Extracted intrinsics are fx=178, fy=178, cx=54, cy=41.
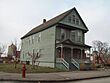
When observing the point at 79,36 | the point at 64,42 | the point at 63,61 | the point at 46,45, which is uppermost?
the point at 79,36

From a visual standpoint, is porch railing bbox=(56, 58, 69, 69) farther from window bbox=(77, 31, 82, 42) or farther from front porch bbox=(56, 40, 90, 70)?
window bbox=(77, 31, 82, 42)

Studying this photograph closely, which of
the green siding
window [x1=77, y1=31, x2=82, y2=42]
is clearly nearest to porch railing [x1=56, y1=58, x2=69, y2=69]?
the green siding

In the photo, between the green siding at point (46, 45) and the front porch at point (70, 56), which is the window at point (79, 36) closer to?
the front porch at point (70, 56)

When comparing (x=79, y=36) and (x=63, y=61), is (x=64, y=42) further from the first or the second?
(x=79, y=36)

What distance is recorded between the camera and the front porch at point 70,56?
2886 cm

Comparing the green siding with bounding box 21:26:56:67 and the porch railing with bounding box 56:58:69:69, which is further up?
the green siding with bounding box 21:26:56:67

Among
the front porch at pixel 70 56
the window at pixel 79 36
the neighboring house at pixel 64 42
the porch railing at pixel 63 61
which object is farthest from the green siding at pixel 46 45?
the window at pixel 79 36

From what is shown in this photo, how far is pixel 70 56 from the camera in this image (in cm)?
3197

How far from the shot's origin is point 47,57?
33094mm

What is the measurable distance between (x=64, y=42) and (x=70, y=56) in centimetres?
365

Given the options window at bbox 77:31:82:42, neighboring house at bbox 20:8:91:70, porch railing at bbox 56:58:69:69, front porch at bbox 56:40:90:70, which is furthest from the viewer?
window at bbox 77:31:82:42

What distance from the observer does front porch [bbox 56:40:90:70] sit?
28.9 meters

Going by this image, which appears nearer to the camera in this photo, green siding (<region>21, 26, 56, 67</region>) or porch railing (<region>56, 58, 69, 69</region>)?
porch railing (<region>56, 58, 69, 69</region>)

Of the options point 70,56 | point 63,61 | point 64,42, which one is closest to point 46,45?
point 70,56
